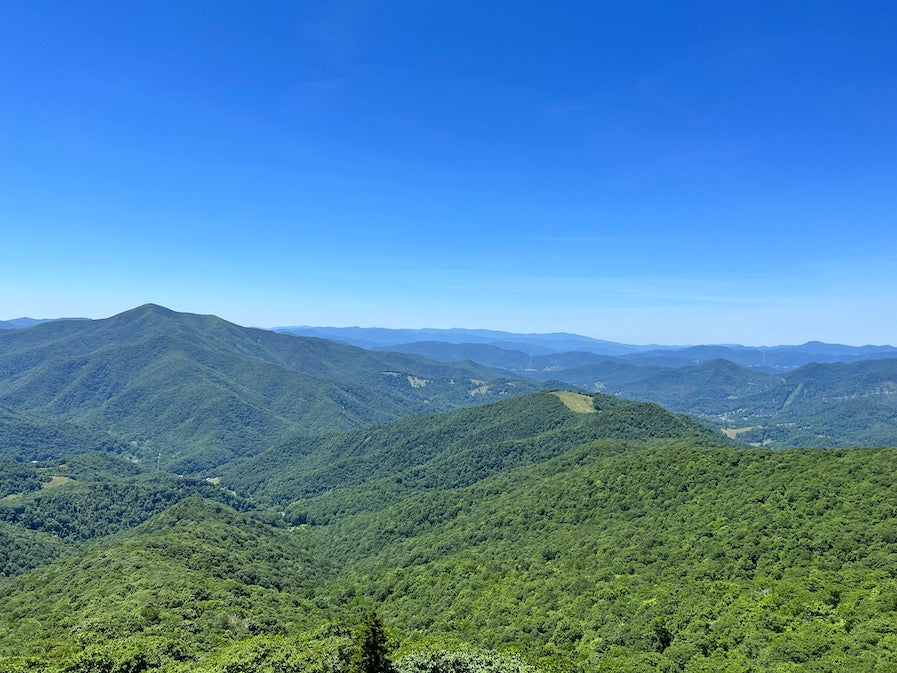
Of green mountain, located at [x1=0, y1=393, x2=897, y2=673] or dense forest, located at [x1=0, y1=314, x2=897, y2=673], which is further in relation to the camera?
green mountain, located at [x1=0, y1=393, x2=897, y2=673]

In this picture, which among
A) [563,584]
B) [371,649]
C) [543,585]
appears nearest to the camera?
[371,649]

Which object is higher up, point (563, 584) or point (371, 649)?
point (371, 649)

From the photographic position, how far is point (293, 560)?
15012 centimetres

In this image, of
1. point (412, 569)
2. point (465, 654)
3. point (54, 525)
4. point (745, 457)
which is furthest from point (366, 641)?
point (54, 525)

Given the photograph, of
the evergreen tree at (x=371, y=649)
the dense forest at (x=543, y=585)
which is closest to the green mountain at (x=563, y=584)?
the dense forest at (x=543, y=585)

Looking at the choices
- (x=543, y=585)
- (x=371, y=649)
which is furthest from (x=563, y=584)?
(x=371, y=649)

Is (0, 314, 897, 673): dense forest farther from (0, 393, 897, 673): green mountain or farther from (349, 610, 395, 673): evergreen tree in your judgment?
→ (0, 393, 897, 673): green mountain

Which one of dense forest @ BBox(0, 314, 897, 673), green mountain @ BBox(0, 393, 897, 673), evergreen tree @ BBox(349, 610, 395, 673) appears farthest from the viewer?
green mountain @ BBox(0, 393, 897, 673)

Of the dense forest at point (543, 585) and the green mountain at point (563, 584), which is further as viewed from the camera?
the green mountain at point (563, 584)

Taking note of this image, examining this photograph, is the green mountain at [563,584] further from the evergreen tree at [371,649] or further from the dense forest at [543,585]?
the evergreen tree at [371,649]

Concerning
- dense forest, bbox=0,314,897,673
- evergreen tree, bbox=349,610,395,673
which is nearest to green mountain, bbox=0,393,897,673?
dense forest, bbox=0,314,897,673

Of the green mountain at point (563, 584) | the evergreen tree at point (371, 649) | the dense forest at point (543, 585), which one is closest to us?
the evergreen tree at point (371, 649)

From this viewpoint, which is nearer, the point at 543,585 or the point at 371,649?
the point at 371,649

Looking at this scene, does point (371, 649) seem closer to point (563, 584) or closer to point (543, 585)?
point (563, 584)
